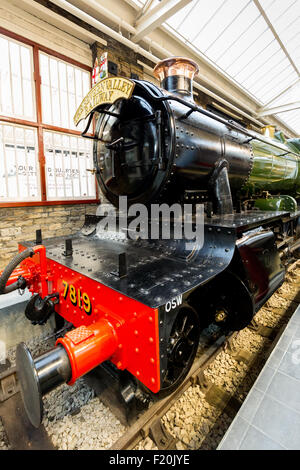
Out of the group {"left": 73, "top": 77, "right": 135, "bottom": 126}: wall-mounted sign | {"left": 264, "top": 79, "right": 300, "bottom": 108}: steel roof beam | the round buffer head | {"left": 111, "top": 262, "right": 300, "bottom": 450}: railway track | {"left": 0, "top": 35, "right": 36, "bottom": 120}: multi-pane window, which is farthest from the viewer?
{"left": 264, "top": 79, "right": 300, "bottom": 108}: steel roof beam

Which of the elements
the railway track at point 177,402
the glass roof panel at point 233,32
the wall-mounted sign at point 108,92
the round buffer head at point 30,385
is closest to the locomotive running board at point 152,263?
the round buffer head at point 30,385

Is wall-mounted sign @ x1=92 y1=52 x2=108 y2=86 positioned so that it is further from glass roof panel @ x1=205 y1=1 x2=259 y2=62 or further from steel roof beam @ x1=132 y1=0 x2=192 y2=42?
glass roof panel @ x1=205 y1=1 x2=259 y2=62

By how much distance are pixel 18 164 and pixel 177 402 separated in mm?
3845

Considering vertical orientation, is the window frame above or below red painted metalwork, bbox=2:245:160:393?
above

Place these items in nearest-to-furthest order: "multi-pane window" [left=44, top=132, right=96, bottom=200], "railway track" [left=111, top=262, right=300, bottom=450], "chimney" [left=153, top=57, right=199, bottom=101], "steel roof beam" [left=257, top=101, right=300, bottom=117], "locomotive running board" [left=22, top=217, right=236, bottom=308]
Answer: "locomotive running board" [left=22, top=217, right=236, bottom=308] → "railway track" [left=111, top=262, right=300, bottom=450] → "chimney" [left=153, top=57, right=199, bottom=101] → "multi-pane window" [left=44, top=132, right=96, bottom=200] → "steel roof beam" [left=257, top=101, right=300, bottom=117]

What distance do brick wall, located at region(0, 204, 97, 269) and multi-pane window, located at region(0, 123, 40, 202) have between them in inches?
9.4

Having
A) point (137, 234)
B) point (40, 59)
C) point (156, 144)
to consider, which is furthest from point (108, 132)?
point (40, 59)

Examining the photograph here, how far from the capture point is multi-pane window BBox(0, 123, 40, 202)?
136 inches

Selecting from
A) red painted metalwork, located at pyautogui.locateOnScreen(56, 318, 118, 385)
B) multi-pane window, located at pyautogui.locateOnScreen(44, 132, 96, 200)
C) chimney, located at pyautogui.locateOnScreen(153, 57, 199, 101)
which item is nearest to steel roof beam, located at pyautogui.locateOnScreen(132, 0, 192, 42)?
chimney, located at pyautogui.locateOnScreen(153, 57, 199, 101)

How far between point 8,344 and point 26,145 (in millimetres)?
2943

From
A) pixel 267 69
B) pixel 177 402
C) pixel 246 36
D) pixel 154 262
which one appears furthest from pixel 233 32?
pixel 177 402

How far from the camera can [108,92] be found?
160 centimetres

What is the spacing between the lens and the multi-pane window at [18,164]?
346 cm

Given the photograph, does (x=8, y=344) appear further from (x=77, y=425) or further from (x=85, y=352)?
(x=85, y=352)
